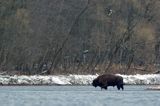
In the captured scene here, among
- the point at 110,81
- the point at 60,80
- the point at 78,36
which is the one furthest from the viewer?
the point at 78,36

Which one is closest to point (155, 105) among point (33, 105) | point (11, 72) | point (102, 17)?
point (33, 105)

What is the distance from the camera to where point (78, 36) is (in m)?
90.6

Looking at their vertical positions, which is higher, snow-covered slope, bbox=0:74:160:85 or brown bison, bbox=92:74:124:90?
brown bison, bbox=92:74:124:90

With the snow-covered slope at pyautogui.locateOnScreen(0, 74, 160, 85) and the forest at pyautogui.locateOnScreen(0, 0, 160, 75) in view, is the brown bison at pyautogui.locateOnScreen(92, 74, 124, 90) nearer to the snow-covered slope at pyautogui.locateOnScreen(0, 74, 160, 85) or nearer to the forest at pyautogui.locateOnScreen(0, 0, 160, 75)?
the snow-covered slope at pyautogui.locateOnScreen(0, 74, 160, 85)

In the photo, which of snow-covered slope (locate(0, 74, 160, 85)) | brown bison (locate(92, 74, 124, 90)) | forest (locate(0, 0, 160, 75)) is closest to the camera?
brown bison (locate(92, 74, 124, 90))

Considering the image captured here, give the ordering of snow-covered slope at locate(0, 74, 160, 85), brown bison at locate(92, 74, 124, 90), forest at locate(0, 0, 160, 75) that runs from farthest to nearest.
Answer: forest at locate(0, 0, 160, 75) → snow-covered slope at locate(0, 74, 160, 85) → brown bison at locate(92, 74, 124, 90)

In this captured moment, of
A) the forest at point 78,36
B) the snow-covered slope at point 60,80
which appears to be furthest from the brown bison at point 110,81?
the forest at point 78,36

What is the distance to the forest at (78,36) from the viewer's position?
81.9 m

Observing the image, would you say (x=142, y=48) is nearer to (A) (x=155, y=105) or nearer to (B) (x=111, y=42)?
(B) (x=111, y=42)

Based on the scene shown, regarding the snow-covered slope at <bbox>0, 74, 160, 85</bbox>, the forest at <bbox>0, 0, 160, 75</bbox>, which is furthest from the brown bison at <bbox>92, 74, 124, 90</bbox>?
the forest at <bbox>0, 0, 160, 75</bbox>

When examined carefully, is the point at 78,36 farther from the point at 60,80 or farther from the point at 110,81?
the point at 110,81

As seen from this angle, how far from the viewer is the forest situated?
81.9 metres

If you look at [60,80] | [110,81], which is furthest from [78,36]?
[110,81]

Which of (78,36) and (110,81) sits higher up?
(78,36)
